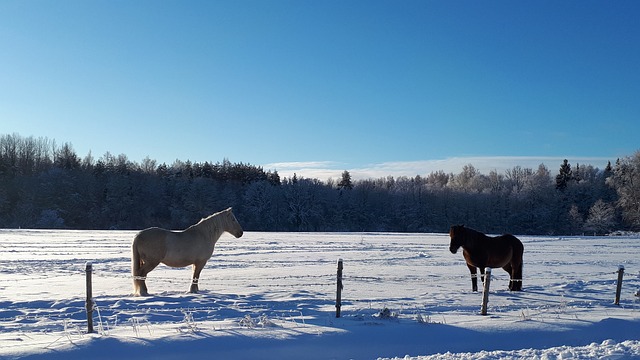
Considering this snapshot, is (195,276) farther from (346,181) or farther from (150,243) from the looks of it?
(346,181)

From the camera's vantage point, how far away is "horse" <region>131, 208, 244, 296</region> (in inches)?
398

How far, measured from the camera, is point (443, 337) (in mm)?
6383

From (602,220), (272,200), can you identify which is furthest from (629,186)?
(272,200)

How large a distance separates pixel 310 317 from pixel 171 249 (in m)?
4.18

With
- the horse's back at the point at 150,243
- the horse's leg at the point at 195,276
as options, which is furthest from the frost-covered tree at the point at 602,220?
the horse's back at the point at 150,243

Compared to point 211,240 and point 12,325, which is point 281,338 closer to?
point 12,325

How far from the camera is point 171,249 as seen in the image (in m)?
10.4

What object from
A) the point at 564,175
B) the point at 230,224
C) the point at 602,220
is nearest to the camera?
the point at 230,224

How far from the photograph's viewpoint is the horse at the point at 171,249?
10102 mm

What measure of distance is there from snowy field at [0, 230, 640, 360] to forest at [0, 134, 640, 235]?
50365 millimetres

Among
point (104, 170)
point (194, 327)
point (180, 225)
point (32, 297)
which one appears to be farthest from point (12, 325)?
point (104, 170)

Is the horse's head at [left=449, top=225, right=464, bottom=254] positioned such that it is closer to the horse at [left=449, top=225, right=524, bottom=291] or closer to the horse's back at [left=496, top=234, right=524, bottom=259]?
the horse at [left=449, top=225, right=524, bottom=291]

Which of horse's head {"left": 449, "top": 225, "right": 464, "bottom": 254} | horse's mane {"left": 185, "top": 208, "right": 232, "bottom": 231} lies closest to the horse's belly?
horse's mane {"left": 185, "top": 208, "right": 232, "bottom": 231}

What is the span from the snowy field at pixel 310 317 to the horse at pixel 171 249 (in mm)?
455
